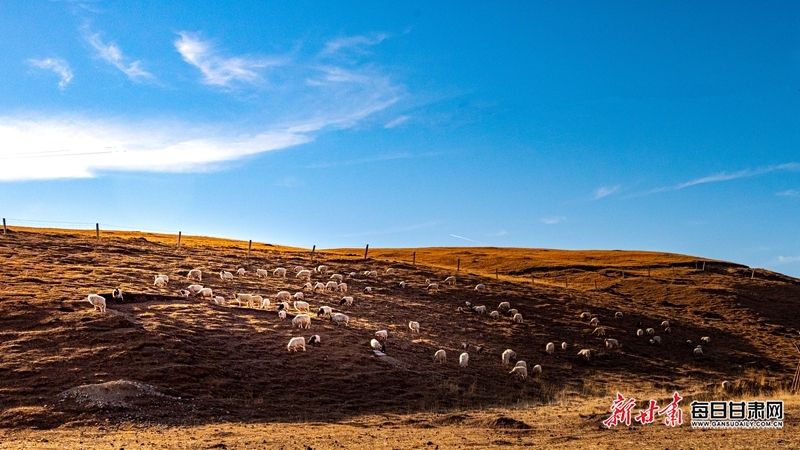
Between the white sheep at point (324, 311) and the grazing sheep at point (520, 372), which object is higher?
the white sheep at point (324, 311)

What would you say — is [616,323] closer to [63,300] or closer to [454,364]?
[454,364]

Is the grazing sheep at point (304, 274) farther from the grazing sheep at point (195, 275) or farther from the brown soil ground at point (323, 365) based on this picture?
the grazing sheep at point (195, 275)

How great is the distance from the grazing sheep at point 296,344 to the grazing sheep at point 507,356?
9854 millimetres

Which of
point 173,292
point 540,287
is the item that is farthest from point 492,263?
point 173,292

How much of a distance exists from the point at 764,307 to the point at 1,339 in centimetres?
5906

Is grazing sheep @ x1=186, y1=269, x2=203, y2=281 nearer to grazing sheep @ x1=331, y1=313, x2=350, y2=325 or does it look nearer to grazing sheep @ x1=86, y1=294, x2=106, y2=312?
grazing sheep @ x1=86, y1=294, x2=106, y2=312

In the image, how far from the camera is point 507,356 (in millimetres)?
31391

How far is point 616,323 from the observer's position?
45094 mm

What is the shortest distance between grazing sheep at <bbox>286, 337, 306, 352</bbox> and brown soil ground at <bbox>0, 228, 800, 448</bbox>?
391mm

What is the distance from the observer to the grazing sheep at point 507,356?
31.2 m

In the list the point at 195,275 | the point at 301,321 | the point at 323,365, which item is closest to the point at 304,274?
the point at 195,275

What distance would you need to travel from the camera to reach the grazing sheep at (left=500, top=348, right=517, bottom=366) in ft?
102

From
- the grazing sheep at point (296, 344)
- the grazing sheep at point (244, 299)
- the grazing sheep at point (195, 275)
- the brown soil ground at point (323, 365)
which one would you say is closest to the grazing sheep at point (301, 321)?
the brown soil ground at point (323, 365)

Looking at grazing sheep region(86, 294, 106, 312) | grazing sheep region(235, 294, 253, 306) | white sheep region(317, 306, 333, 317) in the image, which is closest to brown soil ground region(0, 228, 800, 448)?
grazing sheep region(86, 294, 106, 312)
